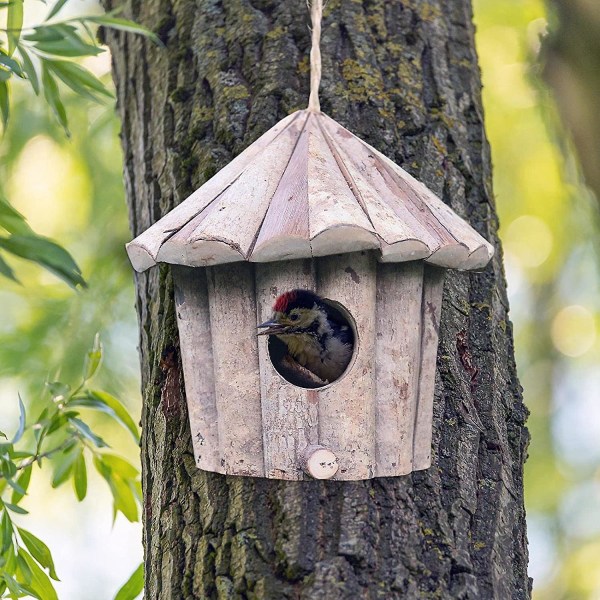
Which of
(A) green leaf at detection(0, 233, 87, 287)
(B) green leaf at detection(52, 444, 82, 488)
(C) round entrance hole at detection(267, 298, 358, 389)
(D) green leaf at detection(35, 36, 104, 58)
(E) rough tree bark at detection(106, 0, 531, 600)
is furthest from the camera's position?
(B) green leaf at detection(52, 444, 82, 488)

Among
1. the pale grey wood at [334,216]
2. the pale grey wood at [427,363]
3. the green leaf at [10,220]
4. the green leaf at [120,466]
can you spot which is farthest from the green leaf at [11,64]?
the green leaf at [120,466]

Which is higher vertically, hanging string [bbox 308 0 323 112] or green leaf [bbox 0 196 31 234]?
hanging string [bbox 308 0 323 112]

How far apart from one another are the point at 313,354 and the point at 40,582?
97 cm

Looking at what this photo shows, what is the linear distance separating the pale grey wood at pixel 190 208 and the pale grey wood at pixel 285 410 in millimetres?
224

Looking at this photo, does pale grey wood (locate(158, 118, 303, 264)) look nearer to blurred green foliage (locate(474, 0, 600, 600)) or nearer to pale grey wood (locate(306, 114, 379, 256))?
pale grey wood (locate(306, 114, 379, 256))

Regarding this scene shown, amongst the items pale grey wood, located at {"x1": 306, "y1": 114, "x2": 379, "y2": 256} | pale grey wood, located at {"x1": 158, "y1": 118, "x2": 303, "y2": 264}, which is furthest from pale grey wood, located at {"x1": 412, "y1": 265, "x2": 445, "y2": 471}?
pale grey wood, located at {"x1": 158, "y1": 118, "x2": 303, "y2": 264}

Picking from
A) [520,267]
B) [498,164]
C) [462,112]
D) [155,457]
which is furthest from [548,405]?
[155,457]

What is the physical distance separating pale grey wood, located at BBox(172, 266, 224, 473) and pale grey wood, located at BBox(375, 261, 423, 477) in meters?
0.43

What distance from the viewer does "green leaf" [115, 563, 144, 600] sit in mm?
2678

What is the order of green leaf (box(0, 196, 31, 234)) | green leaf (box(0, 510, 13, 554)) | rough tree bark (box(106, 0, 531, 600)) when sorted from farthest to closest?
green leaf (box(0, 510, 13, 554)) < rough tree bark (box(106, 0, 531, 600)) < green leaf (box(0, 196, 31, 234))

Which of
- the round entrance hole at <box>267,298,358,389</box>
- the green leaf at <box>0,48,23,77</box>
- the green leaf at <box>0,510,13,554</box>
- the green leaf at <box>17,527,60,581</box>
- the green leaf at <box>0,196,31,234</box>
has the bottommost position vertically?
the green leaf at <box>17,527,60,581</box>

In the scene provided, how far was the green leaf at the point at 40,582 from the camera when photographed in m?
2.43

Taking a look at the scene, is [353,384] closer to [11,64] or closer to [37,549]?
[37,549]

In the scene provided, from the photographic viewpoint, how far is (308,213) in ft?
6.81
